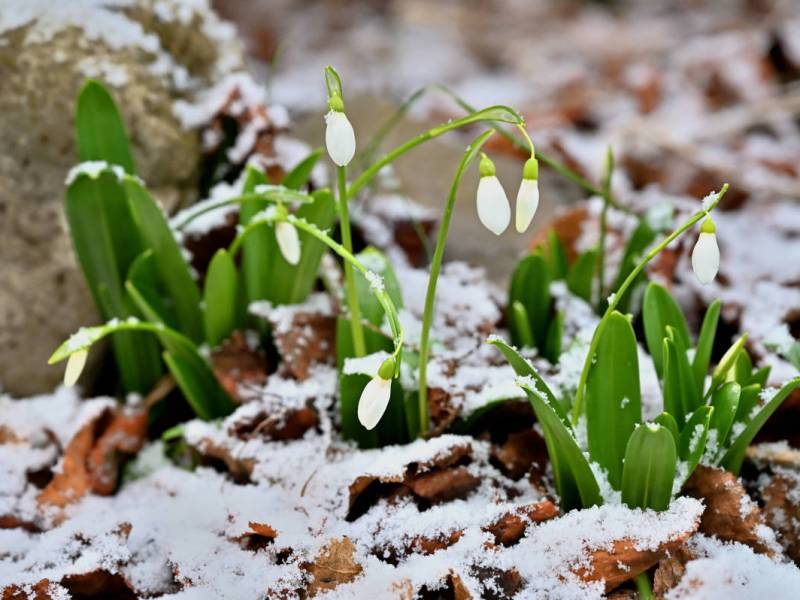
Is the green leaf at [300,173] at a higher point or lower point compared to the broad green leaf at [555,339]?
higher

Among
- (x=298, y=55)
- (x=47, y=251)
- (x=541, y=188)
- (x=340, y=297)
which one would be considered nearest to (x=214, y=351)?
(x=340, y=297)

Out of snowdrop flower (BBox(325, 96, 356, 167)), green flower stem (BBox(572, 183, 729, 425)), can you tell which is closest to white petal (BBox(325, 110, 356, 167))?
snowdrop flower (BBox(325, 96, 356, 167))

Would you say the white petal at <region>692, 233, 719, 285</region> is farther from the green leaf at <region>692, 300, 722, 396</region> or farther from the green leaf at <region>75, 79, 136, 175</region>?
the green leaf at <region>75, 79, 136, 175</region>

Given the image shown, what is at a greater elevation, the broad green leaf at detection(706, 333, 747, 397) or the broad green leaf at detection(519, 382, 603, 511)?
the broad green leaf at detection(706, 333, 747, 397)

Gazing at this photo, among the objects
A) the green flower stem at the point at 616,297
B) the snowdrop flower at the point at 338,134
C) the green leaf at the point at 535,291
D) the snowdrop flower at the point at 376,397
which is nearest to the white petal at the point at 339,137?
the snowdrop flower at the point at 338,134

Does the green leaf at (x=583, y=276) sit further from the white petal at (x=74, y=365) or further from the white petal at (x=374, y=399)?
the white petal at (x=74, y=365)
